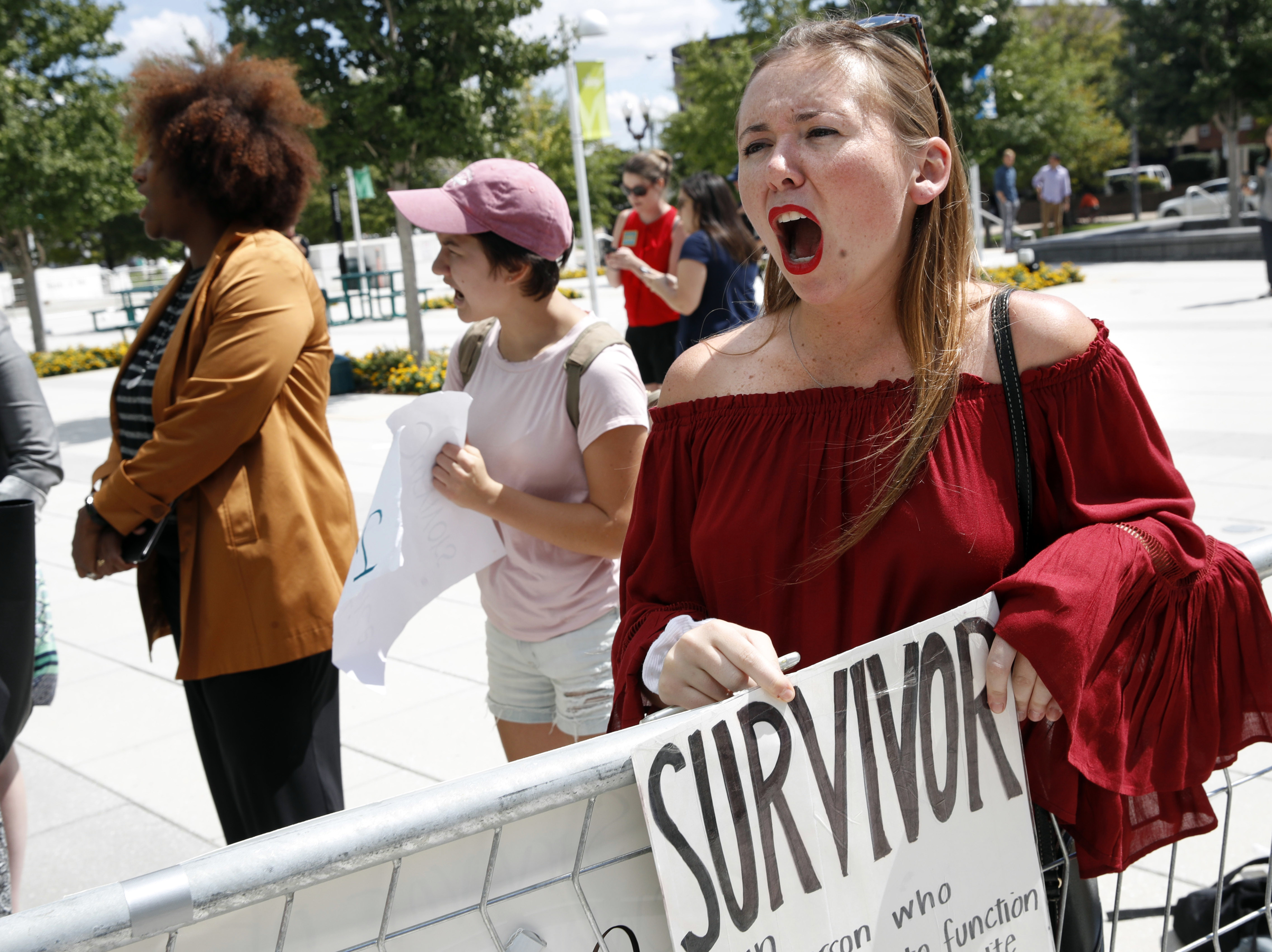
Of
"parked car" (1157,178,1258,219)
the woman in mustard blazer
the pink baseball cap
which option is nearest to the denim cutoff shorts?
the woman in mustard blazer

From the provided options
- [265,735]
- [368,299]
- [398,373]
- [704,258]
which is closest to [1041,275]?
[398,373]

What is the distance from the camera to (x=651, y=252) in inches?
305

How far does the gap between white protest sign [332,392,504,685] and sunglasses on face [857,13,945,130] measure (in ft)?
3.77

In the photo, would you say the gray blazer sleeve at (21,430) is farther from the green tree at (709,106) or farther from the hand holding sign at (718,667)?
the green tree at (709,106)

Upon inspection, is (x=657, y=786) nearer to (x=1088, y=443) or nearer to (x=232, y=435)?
(x=1088, y=443)

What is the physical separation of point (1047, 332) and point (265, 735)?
2.15 metres

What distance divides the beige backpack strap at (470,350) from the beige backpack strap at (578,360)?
0.34m

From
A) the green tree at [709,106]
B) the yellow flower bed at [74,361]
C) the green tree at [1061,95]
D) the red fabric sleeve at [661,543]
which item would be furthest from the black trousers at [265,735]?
the green tree at [709,106]

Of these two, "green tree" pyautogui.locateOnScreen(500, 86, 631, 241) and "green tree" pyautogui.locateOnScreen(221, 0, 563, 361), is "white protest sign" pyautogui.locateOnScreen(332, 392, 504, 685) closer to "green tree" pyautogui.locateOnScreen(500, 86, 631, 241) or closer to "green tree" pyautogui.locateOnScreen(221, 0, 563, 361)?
"green tree" pyautogui.locateOnScreen(221, 0, 563, 361)

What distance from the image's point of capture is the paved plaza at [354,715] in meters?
3.65

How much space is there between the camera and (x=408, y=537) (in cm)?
255


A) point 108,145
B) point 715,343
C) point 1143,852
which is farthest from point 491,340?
point 108,145

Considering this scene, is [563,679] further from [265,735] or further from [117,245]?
[117,245]

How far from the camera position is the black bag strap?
5.19 feet
